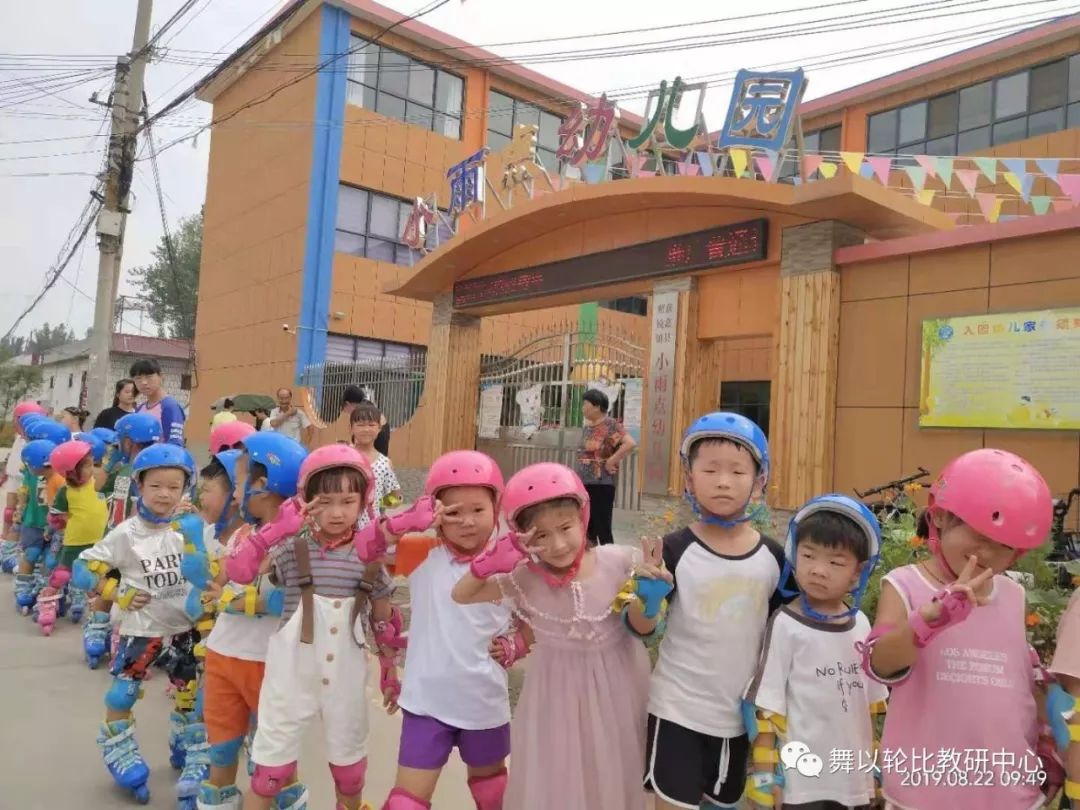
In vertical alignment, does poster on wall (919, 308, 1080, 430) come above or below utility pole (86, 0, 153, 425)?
below

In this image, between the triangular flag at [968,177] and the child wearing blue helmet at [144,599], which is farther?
the triangular flag at [968,177]

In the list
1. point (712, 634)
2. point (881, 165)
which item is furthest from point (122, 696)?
point (881, 165)

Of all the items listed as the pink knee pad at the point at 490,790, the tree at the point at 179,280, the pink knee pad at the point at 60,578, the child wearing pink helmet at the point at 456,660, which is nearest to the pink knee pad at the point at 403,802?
the child wearing pink helmet at the point at 456,660

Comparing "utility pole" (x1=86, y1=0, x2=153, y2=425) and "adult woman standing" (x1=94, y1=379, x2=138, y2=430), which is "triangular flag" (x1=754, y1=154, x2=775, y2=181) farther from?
"utility pole" (x1=86, y1=0, x2=153, y2=425)

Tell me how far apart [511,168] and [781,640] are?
987 centimetres

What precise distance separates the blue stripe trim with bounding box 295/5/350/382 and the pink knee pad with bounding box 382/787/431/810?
14321mm

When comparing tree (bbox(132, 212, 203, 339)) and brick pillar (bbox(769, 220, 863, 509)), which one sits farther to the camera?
tree (bbox(132, 212, 203, 339))

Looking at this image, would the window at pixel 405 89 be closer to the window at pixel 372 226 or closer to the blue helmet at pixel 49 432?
the window at pixel 372 226

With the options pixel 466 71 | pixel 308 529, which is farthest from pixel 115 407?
pixel 466 71

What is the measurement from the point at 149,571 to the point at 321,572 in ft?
4.09

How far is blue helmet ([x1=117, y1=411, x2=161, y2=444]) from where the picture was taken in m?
5.30

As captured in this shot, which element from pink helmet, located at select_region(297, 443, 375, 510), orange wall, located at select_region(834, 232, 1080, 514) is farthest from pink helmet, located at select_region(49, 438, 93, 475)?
orange wall, located at select_region(834, 232, 1080, 514)

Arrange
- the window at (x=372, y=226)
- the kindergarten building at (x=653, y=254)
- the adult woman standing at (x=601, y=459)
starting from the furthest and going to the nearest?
1. the window at (x=372, y=226)
2. the adult woman standing at (x=601, y=459)
3. the kindergarten building at (x=653, y=254)

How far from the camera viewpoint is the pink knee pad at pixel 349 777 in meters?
2.64
